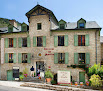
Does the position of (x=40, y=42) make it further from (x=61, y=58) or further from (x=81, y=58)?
(x=81, y=58)

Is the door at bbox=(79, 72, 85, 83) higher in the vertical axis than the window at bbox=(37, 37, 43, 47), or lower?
lower

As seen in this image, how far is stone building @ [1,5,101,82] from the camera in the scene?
53.7 feet

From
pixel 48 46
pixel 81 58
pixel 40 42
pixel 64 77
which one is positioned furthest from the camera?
pixel 40 42

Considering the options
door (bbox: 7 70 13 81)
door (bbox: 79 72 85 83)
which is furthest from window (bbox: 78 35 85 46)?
door (bbox: 7 70 13 81)

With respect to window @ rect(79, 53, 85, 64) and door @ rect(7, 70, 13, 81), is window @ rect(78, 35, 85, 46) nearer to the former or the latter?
window @ rect(79, 53, 85, 64)

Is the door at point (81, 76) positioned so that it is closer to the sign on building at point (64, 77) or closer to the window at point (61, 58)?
the window at point (61, 58)

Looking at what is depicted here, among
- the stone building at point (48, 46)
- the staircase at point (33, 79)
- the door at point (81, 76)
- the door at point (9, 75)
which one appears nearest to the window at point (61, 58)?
the stone building at point (48, 46)

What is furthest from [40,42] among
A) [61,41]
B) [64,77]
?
[64,77]

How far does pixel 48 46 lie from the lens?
17266 millimetres

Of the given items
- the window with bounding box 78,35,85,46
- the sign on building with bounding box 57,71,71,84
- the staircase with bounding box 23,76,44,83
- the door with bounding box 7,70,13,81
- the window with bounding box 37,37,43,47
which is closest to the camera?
the sign on building with bounding box 57,71,71,84

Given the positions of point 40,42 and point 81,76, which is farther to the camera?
point 40,42

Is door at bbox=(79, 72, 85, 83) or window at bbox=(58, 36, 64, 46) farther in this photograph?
window at bbox=(58, 36, 64, 46)

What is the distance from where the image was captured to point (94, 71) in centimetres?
1433

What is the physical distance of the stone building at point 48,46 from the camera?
1638 centimetres
